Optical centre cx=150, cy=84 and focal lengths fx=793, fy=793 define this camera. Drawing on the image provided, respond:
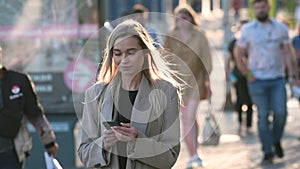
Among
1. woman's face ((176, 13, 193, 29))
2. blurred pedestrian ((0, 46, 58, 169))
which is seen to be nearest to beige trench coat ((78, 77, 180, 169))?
blurred pedestrian ((0, 46, 58, 169))

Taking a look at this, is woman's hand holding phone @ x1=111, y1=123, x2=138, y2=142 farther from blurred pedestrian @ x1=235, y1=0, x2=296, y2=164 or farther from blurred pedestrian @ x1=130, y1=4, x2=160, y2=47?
blurred pedestrian @ x1=235, y1=0, x2=296, y2=164

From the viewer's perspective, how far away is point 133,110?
3850mm

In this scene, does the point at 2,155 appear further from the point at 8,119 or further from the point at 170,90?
the point at 170,90

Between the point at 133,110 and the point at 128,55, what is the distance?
27 cm

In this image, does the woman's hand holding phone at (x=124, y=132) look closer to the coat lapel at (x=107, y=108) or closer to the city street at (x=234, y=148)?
the coat lapel at (x=107, y=108)

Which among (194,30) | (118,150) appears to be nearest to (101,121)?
(118,150)

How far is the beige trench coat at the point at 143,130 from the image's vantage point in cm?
384

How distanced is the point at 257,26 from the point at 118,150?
5.13 meters

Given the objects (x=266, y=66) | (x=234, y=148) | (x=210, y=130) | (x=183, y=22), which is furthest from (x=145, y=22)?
(x=234, y=148)

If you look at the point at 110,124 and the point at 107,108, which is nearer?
the point at 110,124

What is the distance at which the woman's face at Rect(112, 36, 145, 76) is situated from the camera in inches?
152

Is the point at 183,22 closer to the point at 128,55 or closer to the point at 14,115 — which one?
the point at 14,115

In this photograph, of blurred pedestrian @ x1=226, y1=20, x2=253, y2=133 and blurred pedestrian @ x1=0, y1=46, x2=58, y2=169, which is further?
blurred pedestrian @ x1=226, y1=20, x2=253, y2=133

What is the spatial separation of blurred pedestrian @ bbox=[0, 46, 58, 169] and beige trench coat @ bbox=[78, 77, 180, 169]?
1.70 meters
